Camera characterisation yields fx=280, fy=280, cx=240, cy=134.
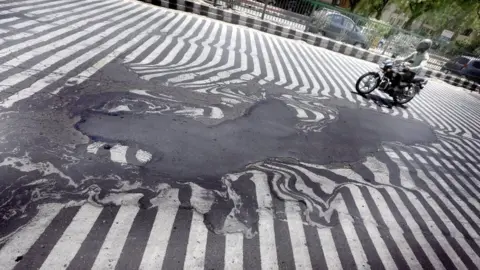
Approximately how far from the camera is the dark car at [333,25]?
14.4 m

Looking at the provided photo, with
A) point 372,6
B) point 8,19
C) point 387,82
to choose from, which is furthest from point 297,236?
point 372,6

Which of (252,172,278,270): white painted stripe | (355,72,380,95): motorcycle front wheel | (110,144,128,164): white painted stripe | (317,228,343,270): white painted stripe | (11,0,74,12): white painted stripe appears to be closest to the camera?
(252,172,278,270): white painted stripe

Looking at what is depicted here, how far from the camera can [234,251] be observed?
105 inches

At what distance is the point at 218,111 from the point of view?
510 centimetres

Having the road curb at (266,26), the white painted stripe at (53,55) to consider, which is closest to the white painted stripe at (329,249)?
the white painted stripe at (53,55)

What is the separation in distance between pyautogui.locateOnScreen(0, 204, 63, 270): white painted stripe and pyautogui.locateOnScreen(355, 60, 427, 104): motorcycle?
26.2 feet

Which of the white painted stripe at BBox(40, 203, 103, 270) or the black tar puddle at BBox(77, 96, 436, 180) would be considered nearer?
the white painted stripe at BBox(40, 203, 103, 270)

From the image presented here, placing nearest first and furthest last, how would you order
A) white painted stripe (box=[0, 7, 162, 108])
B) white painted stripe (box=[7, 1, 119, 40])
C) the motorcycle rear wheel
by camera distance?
white painted stripe (box=[0, 7, 162, 108]) < white painted stripe (box=[7, 1, 119, 40]) < the motorcycle rear wheel

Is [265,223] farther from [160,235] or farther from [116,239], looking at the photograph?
[116,239]

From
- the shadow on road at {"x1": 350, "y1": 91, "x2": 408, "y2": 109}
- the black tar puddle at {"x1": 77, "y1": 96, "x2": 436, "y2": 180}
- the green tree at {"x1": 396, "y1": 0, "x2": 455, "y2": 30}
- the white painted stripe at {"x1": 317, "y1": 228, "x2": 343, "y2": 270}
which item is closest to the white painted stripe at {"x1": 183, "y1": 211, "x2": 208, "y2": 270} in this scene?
the black tar puddle at {"x1": 77, "y1": 96, "x2": 436, "y2": 180}

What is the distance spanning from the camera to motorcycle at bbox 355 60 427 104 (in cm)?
820

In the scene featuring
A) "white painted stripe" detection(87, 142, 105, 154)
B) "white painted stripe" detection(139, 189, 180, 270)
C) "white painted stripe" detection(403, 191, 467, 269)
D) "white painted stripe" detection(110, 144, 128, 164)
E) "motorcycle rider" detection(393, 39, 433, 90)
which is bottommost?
"white painted stripe" detection(403, 191, 467, 269)

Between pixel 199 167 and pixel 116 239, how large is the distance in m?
1.37

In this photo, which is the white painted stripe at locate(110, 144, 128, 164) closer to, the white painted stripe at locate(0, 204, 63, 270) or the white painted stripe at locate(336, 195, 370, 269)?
the white painted stripe at locate(0, 204, 63, 270)
